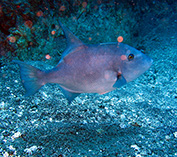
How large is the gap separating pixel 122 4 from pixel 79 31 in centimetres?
200

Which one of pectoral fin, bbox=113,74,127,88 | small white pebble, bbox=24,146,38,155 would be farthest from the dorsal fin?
small white pebble, bbox=24,146,38,155

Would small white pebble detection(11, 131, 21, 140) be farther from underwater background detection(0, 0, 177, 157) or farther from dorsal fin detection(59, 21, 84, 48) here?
dorsal fin detection(59, 21, 84, 48)

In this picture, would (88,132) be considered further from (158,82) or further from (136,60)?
(158,82)

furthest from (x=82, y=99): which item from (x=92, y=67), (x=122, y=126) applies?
(x=92, y=67)

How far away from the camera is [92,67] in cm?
164

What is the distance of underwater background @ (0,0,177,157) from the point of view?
1.66 meters

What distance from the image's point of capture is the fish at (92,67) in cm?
165

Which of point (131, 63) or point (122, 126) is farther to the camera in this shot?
point (122, 126)

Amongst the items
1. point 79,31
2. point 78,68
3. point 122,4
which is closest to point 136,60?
point 78,68

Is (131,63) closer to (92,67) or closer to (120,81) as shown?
(120,81)

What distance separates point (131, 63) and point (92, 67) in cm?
50

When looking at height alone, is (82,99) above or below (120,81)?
above

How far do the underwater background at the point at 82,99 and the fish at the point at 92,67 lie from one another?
640 mm

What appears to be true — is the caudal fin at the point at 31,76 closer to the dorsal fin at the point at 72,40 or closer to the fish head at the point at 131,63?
the dorsal fin at the point at 72,40
